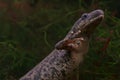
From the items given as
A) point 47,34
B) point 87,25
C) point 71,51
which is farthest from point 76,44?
point 47,34

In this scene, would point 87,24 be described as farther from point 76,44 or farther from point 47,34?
point 47,34

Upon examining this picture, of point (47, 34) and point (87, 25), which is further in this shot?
point (47, 34)

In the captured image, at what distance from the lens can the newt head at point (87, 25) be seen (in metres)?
3.70

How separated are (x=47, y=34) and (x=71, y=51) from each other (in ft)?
6.65

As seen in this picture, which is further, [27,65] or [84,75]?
[27,65]

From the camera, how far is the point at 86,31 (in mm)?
3824

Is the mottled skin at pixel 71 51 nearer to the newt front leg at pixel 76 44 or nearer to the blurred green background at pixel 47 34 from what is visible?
the newt front leg at pixel 76 44

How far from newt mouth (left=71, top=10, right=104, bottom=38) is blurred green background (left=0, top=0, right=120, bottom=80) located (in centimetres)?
64

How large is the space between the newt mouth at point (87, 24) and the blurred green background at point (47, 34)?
0.64 meters

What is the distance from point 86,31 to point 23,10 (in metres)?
3.27

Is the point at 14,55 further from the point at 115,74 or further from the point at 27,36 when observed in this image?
the point at 115,74

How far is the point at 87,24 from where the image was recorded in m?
3.77

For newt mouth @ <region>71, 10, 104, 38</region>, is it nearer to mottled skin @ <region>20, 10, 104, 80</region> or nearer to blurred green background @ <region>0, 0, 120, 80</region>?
mottled skin @ <region>20, 10, 104, 80</region>

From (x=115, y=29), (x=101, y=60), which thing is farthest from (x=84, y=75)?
(x=115, y=29)
